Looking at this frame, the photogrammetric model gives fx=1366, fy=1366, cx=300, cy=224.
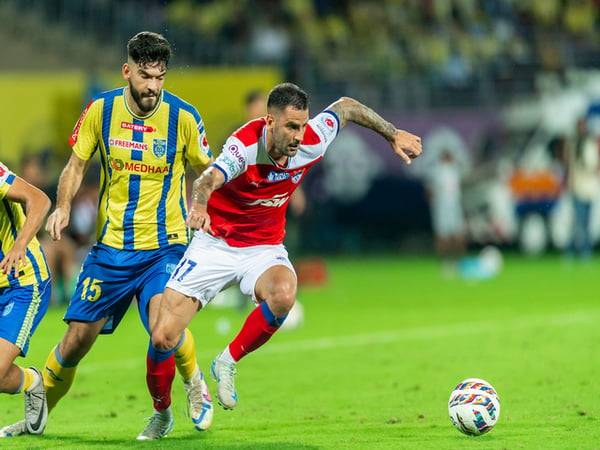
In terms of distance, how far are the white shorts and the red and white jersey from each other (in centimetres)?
7

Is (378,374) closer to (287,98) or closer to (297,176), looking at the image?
(297,176)

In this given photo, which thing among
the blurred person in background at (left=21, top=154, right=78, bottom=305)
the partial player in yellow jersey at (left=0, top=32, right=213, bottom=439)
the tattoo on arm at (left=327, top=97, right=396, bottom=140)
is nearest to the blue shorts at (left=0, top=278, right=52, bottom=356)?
the partial player in yellow jersey at (left=0, top=32, right=213, bottom=439)

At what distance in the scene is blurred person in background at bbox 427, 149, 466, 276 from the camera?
2572 centimetres

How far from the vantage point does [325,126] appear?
8727mm

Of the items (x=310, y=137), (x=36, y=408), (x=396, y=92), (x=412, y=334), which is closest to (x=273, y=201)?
(x=310, y=137)

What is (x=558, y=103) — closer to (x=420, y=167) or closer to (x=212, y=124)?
(x=420, y=167)

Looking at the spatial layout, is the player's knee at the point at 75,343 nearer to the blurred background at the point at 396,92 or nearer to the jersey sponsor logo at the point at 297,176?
the jersey sponsor logo at the point at 297,176

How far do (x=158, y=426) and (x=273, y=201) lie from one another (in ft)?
5.17

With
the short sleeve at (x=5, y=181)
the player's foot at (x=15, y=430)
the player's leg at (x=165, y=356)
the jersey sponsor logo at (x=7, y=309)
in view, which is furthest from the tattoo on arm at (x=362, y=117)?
the player's foot at (x=15, y=430)

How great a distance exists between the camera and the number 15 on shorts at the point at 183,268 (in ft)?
27.6

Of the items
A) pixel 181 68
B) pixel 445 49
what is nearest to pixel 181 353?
pixel 181 68

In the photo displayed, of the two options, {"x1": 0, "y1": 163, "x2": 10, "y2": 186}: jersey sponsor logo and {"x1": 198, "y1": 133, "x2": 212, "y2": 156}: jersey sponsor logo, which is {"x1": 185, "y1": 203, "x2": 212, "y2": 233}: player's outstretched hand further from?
{"x1": 0, "y1": 163, "x2": 10, "y2": 186}: jersey sponsor logo

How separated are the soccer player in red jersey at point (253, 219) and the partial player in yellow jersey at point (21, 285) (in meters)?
0.79

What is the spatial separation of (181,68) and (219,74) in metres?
1.56
